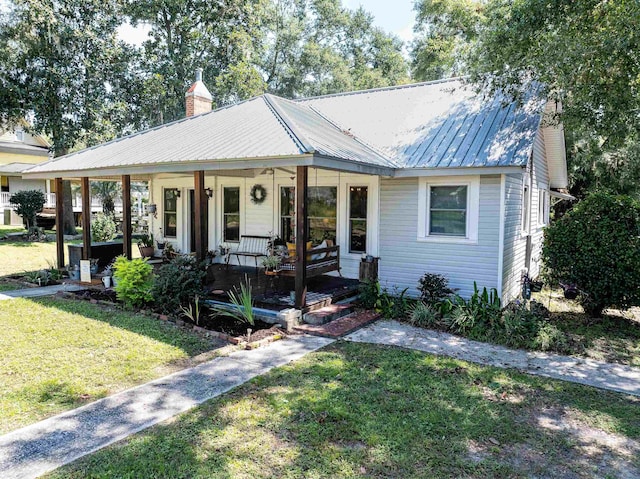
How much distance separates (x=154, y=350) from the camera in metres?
5.92

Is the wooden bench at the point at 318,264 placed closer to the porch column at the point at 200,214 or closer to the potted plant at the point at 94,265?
the porch column at the point at 200,214

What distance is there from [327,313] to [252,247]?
14.9 ft

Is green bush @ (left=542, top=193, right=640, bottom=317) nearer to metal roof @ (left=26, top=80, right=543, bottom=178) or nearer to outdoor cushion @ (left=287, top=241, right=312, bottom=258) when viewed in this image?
metal roof @ (left=26, top=80, right=543, bottom=178)

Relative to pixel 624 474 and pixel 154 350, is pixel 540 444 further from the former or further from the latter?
pixel 154 350

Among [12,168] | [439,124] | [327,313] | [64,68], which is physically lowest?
[327,313]

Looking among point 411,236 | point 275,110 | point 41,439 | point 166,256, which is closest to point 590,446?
point 41,439

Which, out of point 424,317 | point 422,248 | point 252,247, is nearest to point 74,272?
point 252,247

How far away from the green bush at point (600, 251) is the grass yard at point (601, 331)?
14.3 inches

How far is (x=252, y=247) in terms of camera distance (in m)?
11.5

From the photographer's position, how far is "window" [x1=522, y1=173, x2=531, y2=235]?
33.8 ft

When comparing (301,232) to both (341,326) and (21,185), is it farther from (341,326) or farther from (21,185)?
(21,185)

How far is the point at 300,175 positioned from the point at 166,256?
24.0ft

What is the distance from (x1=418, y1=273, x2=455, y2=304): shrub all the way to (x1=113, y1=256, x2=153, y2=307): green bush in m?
5.13

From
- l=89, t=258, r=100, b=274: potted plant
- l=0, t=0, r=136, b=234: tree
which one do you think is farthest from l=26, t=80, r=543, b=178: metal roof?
l=0, t=0, r=136, b=234: tree
